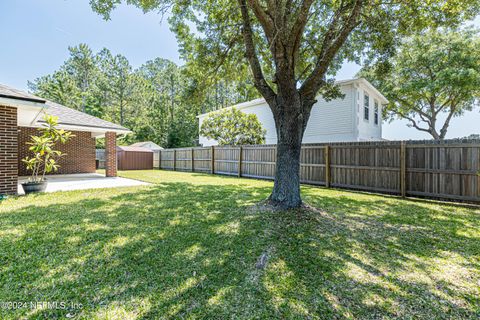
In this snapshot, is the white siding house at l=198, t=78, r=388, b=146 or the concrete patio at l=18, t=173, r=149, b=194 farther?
the white siding house at l=198, t=78, r=388, b=146

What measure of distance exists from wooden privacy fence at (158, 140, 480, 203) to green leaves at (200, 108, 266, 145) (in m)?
3.29

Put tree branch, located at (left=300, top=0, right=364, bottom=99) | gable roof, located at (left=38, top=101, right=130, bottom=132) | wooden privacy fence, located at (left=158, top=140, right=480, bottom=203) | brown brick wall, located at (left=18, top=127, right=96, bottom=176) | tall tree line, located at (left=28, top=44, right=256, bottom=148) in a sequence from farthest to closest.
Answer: tall tree line, located at (left=28, top=44, right=256, bottom=148) < brown brick wall, located at (left=18, top=127, right=96, bottom=176) < gable roof, located at (left=38, top=101, right=130, bottom=132) < wooden privacy fence, located at (left=158, top=140, right=480, bottom=203) < tree branch, located at (left=300, top=0, right=364, bottom=99)

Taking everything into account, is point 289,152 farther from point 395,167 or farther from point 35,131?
point 35,131

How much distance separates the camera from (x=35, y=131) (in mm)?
11281

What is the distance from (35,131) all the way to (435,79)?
2515cm

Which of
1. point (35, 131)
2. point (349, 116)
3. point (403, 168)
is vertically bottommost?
point (403, 168)

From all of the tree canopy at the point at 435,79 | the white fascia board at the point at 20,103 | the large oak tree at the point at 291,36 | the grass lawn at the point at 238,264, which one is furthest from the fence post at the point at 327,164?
the white fascia board at the point at 20,103

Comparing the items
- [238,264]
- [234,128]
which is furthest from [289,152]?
[234,128]

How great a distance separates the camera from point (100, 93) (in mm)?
30047

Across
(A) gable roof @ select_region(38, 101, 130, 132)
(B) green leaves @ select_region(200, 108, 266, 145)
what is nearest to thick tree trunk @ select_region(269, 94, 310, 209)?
(A) gable roof @ select_region(38, 101, 130, 132)

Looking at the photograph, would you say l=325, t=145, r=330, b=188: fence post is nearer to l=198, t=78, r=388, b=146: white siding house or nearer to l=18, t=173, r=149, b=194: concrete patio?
l=198, t=78, r=388, b=146: white siding house

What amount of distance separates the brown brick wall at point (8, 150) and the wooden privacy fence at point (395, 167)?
9135 millimetres

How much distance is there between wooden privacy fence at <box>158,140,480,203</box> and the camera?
6.02 metres

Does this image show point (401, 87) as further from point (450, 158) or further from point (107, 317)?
point (107, 317)
